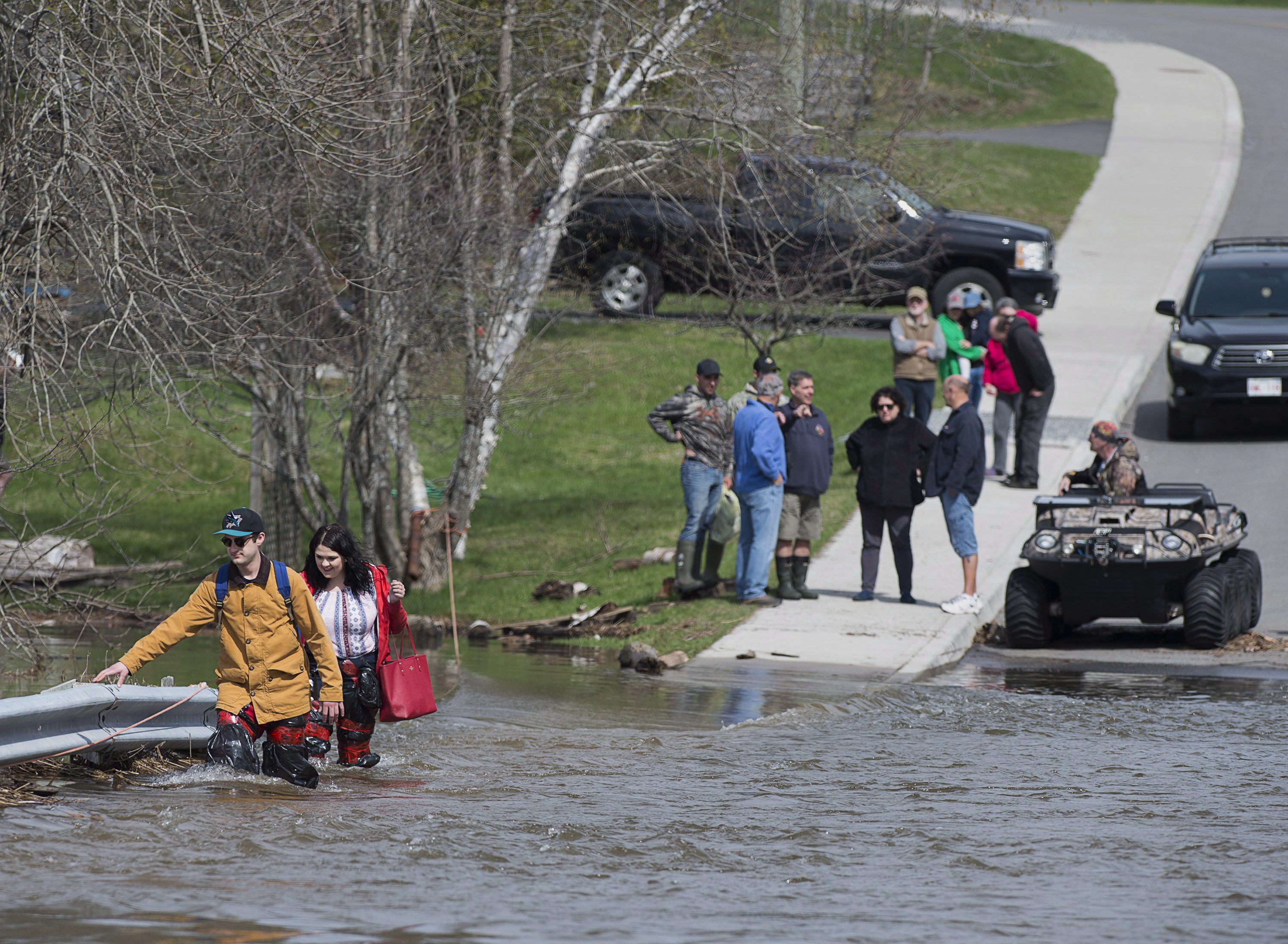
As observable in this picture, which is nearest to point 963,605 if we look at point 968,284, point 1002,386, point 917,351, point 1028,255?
point 1002,386

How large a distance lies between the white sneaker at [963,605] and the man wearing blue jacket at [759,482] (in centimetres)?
139

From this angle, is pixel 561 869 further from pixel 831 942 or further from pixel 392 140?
pixel 392 140

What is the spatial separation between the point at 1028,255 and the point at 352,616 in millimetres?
16223

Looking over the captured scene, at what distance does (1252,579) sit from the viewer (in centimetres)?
1309

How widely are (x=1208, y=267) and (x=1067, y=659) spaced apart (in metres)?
8.88

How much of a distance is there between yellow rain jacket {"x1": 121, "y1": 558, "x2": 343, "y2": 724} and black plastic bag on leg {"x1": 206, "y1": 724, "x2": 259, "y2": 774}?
0.09 meters

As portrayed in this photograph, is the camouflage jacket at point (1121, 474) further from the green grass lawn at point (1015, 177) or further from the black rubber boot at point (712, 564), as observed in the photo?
the green grass lawn at point (1015, 177)

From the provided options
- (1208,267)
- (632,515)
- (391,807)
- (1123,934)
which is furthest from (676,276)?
(1123,934)

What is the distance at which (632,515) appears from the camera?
1880 cm

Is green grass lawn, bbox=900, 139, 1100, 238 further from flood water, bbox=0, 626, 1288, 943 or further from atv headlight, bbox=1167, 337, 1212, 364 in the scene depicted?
flood water, bbox=0, 626, 1288, 943

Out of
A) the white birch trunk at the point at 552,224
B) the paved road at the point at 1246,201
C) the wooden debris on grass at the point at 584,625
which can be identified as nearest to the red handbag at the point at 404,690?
the wooden debris on grass at the point at 584,625

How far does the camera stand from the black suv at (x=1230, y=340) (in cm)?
1850

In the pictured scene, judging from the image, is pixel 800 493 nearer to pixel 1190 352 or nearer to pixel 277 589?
pixel 1190 352

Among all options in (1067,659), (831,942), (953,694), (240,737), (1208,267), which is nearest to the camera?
(831,942)
